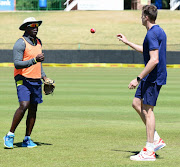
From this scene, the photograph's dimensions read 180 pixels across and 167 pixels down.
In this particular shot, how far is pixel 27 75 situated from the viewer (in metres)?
8.35

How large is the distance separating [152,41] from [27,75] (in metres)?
2.23

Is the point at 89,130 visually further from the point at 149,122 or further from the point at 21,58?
the point at 149,122

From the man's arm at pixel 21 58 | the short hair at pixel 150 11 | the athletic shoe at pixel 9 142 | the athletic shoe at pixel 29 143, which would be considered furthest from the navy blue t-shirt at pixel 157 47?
the athletic shoe at pixel 9 142

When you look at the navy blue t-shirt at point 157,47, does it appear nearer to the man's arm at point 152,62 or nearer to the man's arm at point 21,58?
the man's arm at point 152,62

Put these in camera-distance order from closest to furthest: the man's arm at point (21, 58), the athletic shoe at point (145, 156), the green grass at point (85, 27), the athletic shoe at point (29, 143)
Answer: the athletic shoe at point (145, 156)
the man's arm at point (21, 58)
the athletic shoe at point (29, 143)
the green grass at point (85, 27)

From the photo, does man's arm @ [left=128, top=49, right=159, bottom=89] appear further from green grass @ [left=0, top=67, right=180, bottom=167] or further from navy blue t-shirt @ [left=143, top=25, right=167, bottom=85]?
green grass @ [left=0, top=67, right=180, bottom=167]

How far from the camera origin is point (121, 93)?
657 inches

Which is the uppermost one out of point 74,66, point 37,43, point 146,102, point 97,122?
point 37,43

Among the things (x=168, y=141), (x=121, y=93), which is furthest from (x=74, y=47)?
(x=168, y=141)

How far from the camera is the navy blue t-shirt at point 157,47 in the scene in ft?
23.7

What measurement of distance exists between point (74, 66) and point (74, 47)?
23.7ft

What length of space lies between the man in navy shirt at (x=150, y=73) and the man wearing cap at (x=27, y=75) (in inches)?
69.0

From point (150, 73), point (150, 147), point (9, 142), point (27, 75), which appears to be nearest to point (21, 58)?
point (27, 75)

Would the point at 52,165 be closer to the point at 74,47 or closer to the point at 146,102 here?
the point at 146,102
